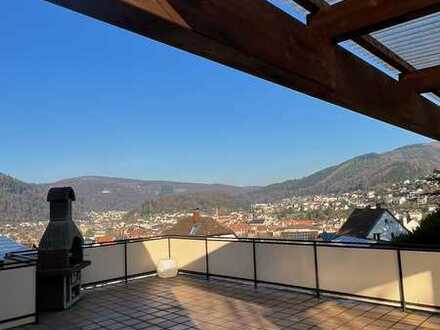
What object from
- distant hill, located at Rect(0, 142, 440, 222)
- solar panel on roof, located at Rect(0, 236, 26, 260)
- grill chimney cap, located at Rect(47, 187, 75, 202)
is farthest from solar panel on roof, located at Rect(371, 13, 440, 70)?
distant hill, located at Rect(0, 142, 440, 222)

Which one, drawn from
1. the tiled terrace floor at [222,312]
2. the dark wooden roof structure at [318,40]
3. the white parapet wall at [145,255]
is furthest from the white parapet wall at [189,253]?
the dark wooden roof structure at [318,40]

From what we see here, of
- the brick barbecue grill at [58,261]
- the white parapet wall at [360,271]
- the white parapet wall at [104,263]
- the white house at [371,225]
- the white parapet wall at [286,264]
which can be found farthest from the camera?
the white house at [371,225]

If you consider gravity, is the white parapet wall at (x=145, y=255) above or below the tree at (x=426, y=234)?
below

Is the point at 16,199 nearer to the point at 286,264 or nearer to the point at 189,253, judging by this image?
the point at 189,253

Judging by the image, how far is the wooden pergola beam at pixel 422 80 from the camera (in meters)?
3.46

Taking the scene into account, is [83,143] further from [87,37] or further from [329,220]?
[329,220]

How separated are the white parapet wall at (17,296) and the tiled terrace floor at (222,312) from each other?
→ 0.23 metres

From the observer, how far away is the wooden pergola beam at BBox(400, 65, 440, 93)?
346 centimetres

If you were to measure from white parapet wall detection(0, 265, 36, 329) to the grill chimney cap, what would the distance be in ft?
4.02

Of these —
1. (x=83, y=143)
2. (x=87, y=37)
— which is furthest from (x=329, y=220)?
(x=83, y=143)

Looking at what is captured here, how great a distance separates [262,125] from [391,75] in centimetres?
4232

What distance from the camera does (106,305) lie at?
564 centimetres

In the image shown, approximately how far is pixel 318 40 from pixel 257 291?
458 cm

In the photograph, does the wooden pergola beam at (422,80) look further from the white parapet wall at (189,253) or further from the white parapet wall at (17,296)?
the white parapet wall at (17,296)
